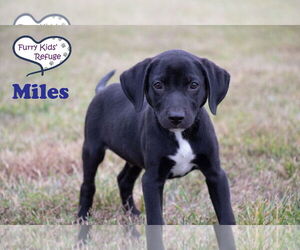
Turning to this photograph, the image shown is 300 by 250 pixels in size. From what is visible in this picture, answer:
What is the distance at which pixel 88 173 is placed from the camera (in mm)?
3359

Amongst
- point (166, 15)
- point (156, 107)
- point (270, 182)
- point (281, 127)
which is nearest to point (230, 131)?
point (281, 127)

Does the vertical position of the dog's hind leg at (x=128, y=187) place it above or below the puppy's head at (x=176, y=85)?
below

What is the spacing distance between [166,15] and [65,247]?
1.40m

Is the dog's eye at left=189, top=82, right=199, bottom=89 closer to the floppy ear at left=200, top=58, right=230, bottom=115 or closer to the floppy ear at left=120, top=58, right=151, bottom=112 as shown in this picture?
the floppy ear at left=200, top=58, right=230, bottom=115

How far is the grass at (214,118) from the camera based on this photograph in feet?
11.1

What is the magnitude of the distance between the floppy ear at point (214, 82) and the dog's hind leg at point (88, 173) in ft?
2.67

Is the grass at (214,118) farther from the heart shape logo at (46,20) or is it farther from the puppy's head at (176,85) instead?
the puppy's head at (176,85)

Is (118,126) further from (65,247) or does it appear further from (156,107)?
(65,247)

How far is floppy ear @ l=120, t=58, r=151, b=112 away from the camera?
9.00 ft

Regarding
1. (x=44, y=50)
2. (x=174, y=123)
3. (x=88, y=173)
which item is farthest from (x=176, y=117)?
(x=44, y=50)

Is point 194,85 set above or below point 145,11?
below

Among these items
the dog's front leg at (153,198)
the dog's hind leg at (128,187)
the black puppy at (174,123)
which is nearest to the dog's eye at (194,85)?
the black puppy at (174,123)

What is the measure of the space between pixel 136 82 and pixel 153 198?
52 centimetres

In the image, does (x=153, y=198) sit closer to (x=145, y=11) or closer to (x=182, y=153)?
(x=182, y=153)
